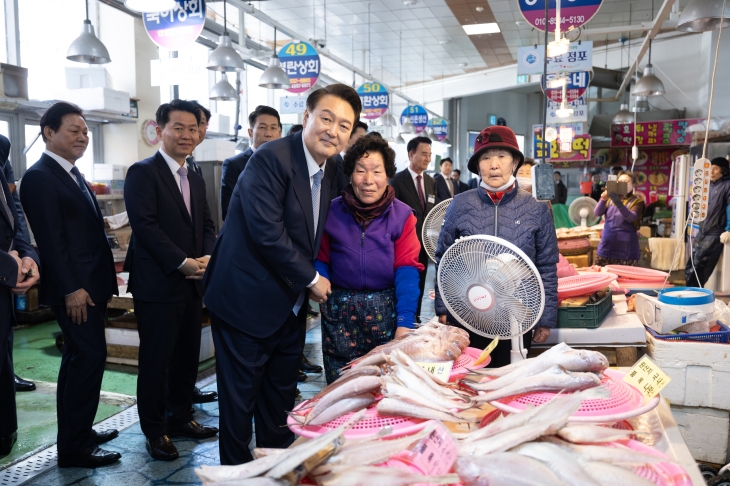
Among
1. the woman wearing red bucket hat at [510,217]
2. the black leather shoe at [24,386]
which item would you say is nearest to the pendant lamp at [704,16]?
the woman wearing red bucket hat at [510,217]

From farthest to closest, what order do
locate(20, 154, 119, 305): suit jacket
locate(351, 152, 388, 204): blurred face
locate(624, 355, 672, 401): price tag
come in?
1. locate(20, 154, 119, 305): suit jacket
2. locate(351, 152, 388, 204): blurred face
3. locate(624, 355, 672, 401): price tag

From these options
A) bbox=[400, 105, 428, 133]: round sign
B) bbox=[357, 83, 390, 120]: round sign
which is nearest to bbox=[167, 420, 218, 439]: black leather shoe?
bbox=[357, 83, 390, 120]: round sign

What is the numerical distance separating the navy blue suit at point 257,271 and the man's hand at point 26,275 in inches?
41.5

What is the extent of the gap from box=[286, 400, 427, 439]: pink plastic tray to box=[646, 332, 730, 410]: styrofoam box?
176cm

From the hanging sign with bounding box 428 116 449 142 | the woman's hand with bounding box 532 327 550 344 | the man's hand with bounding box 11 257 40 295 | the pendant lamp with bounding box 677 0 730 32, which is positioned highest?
the hanging sign with bounding box 428 116 449 142

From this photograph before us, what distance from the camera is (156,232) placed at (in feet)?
10.2

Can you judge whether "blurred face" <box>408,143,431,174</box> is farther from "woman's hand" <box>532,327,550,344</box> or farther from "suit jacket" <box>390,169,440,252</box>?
"woman's hand" <box>532,327,550,344</box>

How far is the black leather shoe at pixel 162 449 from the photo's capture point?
3225 mm

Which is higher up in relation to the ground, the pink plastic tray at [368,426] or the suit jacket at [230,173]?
the suit jacket at [230,173]

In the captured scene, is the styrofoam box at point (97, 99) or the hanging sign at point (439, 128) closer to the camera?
the styrofoam box at point (97, 99)

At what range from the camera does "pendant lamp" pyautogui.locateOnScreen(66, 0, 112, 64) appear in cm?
618

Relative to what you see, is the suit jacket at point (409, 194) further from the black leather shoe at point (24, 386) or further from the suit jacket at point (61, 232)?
the black leather shoe at point (24, 386)

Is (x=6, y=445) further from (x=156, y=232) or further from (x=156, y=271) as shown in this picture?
(x=156, y=232)

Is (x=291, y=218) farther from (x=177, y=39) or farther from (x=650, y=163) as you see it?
(x=650, y=163)
